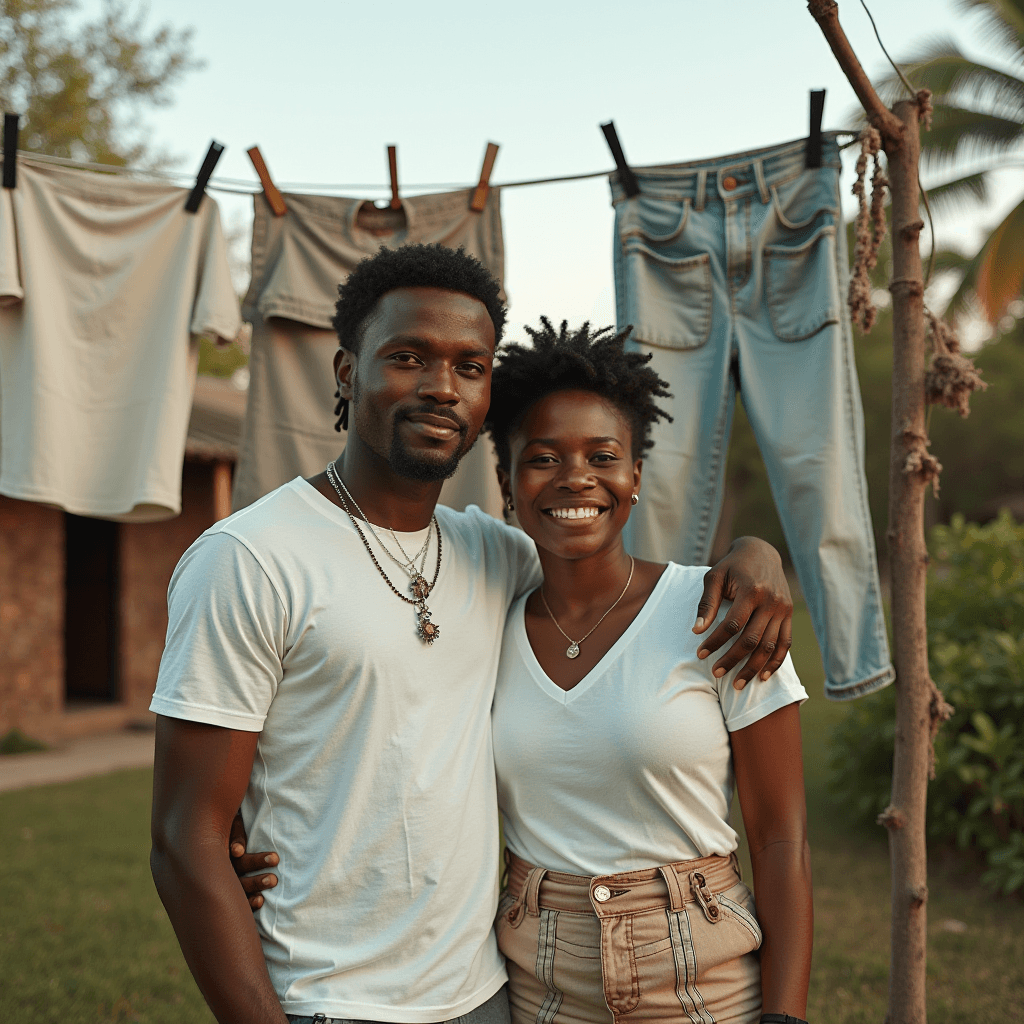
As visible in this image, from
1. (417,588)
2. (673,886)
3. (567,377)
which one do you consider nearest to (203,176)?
(567,377)

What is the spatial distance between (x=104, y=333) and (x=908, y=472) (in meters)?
2.72

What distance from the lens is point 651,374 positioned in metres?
2.39

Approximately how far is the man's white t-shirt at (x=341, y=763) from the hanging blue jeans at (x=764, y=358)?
1.55 m

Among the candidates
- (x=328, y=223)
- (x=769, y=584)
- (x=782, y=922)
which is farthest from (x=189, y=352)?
A: (x=782, y=922)

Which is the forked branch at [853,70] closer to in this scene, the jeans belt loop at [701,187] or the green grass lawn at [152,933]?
the jeans belt loop at [701,187]

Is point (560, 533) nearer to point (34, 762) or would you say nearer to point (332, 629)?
point (332, 629)

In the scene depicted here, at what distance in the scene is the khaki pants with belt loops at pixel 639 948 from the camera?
6.10 ft

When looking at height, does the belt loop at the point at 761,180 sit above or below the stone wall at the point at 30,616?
above

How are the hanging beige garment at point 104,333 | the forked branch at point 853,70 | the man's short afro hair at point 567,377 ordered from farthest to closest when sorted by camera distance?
1. the hanging beige garment at point 104,333
2. the forked branch at point 853,70
3. the man's short afro hair at point 567,377

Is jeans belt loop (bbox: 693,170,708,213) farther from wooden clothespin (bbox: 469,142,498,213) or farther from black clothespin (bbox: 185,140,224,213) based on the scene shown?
black clothespin (bbox: 185,140,224,213)

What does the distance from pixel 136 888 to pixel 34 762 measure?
368 centimetres

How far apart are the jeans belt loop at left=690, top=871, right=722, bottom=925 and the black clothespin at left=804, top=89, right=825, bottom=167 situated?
2314 mm

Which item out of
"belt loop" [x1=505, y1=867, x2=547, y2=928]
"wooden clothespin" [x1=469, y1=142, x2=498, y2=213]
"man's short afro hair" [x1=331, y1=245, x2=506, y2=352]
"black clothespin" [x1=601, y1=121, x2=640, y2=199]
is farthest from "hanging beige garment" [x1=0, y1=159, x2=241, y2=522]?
"belt loop" [x1=505, y1=867, x2=547, y2=928]

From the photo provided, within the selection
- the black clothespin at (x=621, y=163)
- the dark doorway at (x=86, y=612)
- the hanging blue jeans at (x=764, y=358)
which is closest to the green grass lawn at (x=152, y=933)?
the hanging blue jeans at (x=764, y=358)
